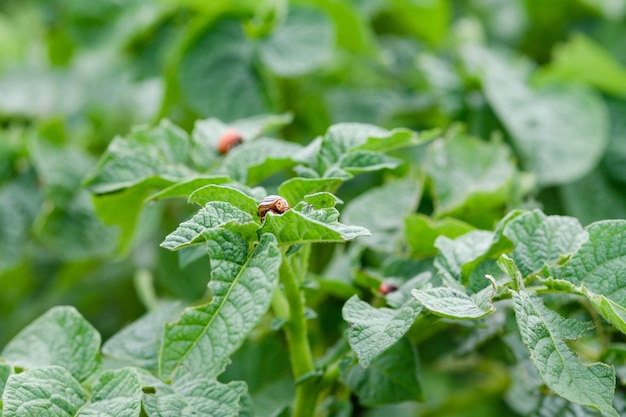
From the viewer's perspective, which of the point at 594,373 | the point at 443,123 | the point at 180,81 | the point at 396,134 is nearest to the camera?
the point at 594,373

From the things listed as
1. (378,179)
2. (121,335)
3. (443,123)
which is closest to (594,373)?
(121,335)

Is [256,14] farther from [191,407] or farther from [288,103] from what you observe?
[191,407]

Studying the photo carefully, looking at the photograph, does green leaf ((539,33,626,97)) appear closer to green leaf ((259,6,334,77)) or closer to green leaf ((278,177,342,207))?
green leaf ((259,6,334,77))

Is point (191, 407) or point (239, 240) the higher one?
point (239, 240)

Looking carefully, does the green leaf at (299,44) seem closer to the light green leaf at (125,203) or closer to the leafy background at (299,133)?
the leafy background at (299,133)

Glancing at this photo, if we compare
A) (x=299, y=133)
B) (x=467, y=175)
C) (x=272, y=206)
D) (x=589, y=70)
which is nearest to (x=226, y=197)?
(x=272, y=206)

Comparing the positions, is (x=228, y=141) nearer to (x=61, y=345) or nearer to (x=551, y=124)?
(x=61, y=345)
